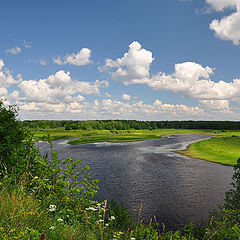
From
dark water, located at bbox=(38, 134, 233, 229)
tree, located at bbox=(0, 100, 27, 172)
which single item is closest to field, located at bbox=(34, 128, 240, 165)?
tree, located at bbox=(0, 100, 27, 172)

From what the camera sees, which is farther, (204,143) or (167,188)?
(204,143)

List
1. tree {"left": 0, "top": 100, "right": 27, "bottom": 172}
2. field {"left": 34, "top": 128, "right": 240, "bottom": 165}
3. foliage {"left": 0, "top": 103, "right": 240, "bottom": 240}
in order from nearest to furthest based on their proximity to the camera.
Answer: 1. foliage {"left": 0, "top": 103, "right": 240, "bottom": 240}
2. tree {"left": 0, "top": 100, "right": 27, "bottom": 172}
3. field {"left": 34, "top": 128, "right": 240, "bottom": 165}

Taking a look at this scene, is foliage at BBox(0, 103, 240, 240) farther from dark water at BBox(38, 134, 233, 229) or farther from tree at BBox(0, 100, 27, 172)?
dark water at BBox(38, 134, 233, 229)

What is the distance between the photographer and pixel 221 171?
3775 cm

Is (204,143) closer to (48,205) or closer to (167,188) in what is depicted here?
(167,188)

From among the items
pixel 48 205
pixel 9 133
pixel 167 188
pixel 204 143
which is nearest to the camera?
pixel 48 205

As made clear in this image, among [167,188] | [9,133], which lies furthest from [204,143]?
[9,133]

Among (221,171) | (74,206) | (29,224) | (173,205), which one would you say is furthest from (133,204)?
(221,171)

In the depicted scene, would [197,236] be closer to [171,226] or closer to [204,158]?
[171,226]

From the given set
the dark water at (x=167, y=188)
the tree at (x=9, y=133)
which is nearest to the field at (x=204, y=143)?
the tree at (x=9, y=133)

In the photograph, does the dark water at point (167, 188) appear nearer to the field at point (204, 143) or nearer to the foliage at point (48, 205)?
the foliage at point (48, 205)

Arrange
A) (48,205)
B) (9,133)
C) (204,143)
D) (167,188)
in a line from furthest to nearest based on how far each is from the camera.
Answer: (204,143) < (167,188) < (9,133) < (48,205)

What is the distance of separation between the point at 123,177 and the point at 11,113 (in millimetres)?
23267

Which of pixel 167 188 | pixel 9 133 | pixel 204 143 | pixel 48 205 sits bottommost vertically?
pixel 167 188
